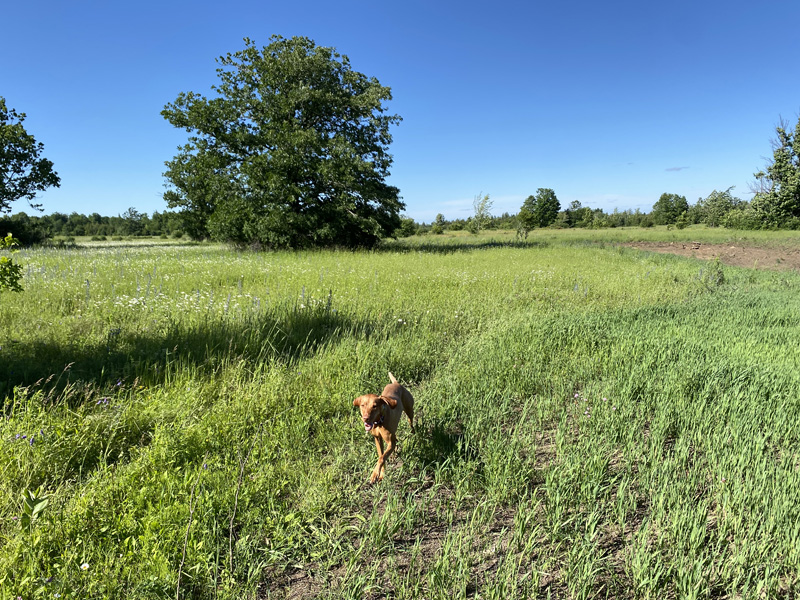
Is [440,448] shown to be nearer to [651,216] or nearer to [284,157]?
[284,157]

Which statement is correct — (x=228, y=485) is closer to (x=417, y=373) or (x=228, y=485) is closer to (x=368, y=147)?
(x=417, y=373)

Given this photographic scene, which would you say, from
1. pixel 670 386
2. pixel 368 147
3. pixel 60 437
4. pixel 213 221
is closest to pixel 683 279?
pixel 670 386

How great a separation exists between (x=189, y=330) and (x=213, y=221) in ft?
58.0

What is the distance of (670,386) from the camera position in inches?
151

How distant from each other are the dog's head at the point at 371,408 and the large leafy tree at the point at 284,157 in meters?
18.4

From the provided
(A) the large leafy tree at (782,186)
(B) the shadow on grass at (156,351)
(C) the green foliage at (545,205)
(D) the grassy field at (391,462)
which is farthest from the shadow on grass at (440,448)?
(C) the green foliage at (545,205)

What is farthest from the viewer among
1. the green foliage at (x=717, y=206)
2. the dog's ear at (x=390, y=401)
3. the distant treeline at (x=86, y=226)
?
the green foliage at (x=717, y=206)

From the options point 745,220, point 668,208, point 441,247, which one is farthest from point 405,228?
point 668,208

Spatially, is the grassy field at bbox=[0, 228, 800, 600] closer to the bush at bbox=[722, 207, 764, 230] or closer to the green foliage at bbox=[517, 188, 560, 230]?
the bush at bbox=[722, 207, 764, 230]

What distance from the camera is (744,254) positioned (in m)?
22.5

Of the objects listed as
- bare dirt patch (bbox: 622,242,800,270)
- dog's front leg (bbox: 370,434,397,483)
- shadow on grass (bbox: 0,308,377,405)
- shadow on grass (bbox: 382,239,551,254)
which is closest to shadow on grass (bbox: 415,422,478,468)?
dog's front leg (bbox: 370,434,397,483)

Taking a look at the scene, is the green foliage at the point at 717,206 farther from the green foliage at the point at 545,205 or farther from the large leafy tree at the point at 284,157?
the large leafy tree at the point at 284,157

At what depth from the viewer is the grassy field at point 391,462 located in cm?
188

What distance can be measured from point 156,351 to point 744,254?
29.7 meters
